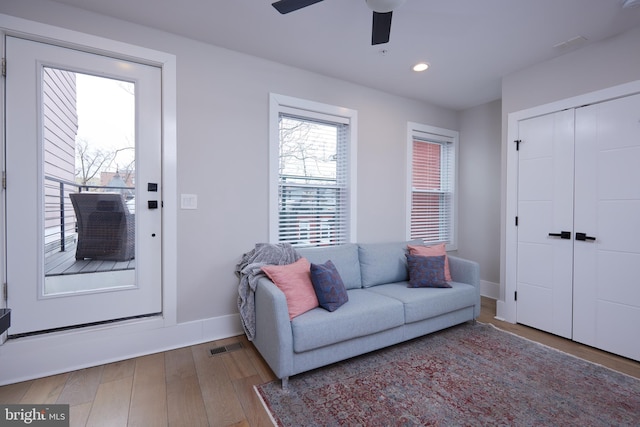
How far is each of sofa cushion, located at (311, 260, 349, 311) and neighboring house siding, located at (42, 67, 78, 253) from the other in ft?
6.46

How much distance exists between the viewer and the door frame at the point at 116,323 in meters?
2.01

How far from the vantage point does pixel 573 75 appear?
2.73 meters

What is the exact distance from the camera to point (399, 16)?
220 cm

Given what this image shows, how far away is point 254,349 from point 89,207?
1815mm

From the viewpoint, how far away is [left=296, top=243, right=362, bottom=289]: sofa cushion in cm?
283

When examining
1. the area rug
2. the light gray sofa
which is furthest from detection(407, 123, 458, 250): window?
the area rug

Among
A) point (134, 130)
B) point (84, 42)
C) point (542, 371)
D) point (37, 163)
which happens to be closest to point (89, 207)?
point (37, 163)

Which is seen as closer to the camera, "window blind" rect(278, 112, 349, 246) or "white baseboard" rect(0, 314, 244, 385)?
"white baseboard" rect(0, 314, 244, 385)

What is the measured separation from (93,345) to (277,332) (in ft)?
4.98

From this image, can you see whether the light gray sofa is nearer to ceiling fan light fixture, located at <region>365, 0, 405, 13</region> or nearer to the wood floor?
the wood floor

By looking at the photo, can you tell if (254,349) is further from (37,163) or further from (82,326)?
(37,163)

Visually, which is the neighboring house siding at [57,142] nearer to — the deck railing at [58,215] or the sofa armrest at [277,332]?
the deck railing at [58,215]

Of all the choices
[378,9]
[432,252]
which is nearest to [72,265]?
[378,9]

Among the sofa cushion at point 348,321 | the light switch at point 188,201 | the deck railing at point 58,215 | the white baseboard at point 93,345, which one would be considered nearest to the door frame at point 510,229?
the sofa cushion at point 348,321
